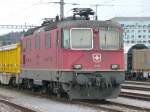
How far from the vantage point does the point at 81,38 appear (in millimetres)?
18062

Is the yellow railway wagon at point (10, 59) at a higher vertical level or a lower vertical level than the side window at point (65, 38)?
lower

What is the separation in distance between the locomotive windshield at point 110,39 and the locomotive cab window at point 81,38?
1.40 ft

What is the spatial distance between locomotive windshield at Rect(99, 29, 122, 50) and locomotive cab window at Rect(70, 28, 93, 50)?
43 centimetres

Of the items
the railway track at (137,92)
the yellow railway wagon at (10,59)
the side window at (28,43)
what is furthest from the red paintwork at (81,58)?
the yellow railway wagon at (10,59)

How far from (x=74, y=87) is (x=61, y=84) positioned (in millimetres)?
704

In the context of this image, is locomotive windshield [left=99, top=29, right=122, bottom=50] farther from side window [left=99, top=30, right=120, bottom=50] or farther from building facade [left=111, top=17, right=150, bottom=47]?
building facade [left=111, top=17, right=150, bottom=47]

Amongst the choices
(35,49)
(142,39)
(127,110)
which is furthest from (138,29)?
(127,110)

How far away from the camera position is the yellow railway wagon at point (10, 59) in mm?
27000

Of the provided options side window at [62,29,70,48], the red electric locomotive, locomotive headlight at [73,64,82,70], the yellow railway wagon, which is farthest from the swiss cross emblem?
the yellow railway wagon

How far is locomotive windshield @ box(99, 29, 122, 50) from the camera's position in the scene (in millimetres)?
18125

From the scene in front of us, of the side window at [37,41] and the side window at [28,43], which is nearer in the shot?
the side window at [37,41]

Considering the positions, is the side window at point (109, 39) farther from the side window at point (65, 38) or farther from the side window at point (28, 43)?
the side window at point (28, 43)

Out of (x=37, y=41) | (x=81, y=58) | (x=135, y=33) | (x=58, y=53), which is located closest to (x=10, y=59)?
(x=37, y=41)

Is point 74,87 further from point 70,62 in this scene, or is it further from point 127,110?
point 127,110
